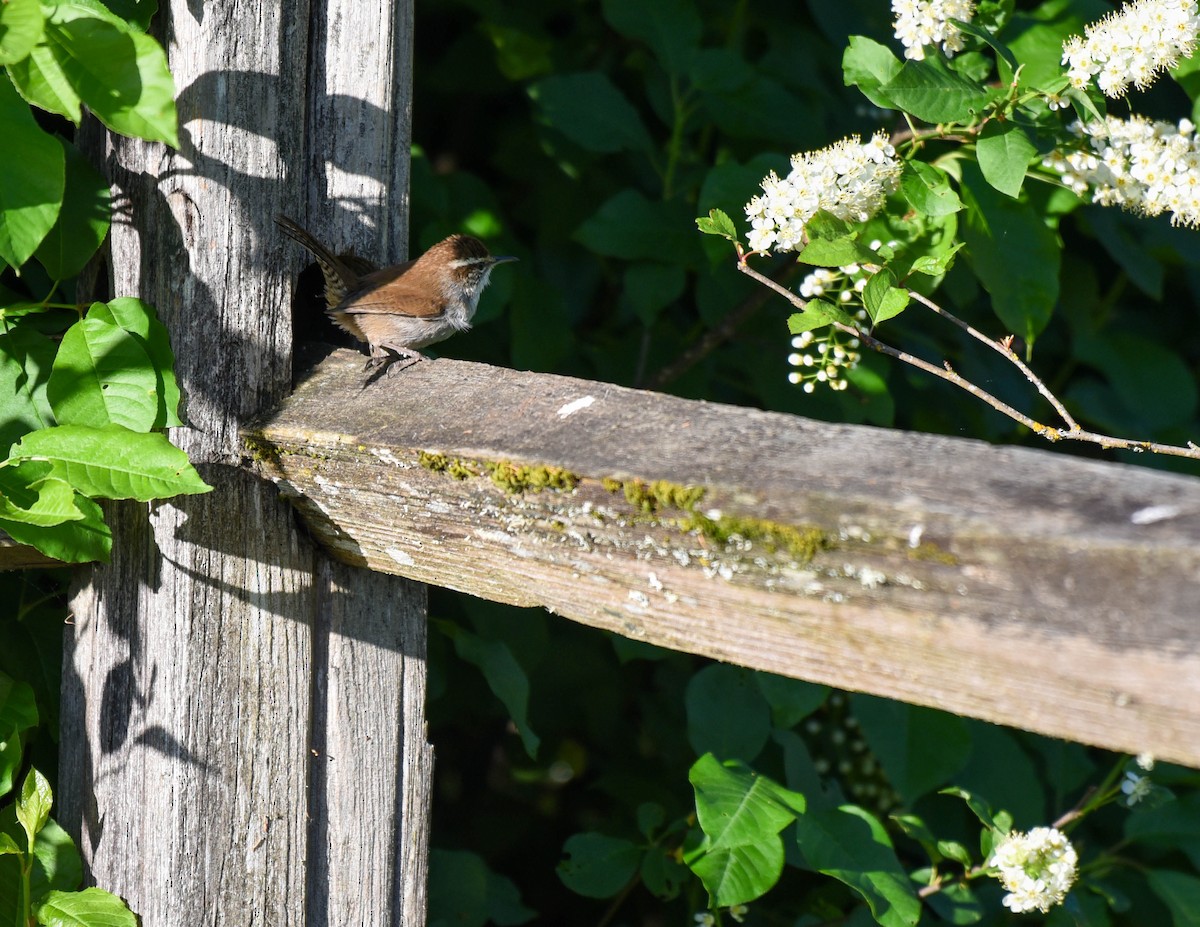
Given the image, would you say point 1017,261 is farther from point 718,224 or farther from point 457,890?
point 457,890

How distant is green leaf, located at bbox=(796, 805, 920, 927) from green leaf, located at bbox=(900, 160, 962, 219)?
1.18 metres

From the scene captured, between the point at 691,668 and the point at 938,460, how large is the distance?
9.08ft

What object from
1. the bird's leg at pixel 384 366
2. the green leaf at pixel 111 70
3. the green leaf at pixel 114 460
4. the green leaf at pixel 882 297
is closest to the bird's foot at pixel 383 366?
the bird's leg at pixel 384 366

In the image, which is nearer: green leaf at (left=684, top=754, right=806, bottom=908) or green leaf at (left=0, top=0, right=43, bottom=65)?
green leaf at (left=0, top=0, right=43, bottom=65)

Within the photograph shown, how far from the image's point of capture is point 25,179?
58.6 inches

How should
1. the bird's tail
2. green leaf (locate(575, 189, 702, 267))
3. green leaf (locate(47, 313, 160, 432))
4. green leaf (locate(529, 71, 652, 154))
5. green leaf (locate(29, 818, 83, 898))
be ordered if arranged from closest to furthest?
green leaf (locate(47, 313, 160, 432)), green leaf (locate(29, 818, 83, 898)), the bird's tail, green leaf (locate(575, 189, 702, 267)), green leaf (locate(529, 71, 652, 154))

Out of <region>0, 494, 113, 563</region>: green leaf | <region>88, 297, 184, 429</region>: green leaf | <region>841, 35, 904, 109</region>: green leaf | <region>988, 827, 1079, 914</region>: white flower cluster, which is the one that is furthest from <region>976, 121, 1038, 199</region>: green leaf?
<region>0, 494, 113, 563</region>: green leaf

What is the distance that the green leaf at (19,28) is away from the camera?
4.38 ft

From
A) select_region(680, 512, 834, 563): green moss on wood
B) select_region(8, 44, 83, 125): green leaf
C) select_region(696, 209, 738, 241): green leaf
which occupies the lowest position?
select_region(680, 512, 834, 563): green moss on wood

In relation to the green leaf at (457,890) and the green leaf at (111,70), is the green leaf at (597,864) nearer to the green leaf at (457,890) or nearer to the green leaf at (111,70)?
the green leaf at (457,890)

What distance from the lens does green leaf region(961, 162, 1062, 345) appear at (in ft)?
7.81

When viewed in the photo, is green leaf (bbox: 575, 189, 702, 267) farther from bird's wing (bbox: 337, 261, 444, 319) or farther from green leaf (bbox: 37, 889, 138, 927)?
green leaf (bbox: 37, 889, 138, 927)

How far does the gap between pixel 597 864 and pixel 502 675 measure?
556 mm

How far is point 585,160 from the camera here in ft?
10.6
